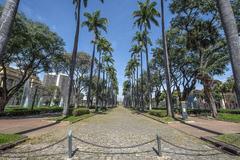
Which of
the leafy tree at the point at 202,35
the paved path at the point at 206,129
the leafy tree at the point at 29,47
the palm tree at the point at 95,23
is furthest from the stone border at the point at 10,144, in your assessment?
the palm tree at the point at 95,23

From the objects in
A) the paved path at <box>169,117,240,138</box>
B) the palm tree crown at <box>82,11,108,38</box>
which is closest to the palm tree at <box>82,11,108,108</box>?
the palm tree crown at <box>82,11,108,38</box>

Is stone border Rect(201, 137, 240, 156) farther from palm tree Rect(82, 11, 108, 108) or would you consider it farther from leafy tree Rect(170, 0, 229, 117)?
palm tree Rect(82, 11, 108, 108)

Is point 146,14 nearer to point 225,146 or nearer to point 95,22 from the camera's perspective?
point 95,22

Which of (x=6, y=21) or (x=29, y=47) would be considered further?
(x=29, y=47)

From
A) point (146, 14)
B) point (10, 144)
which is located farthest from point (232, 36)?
point (146, 14)

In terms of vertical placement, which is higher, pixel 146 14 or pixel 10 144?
pixel 146 14

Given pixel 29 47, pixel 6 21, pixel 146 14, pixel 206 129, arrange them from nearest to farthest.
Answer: pixel 6 21 < pixel 206 129 < pixel 29 47 < pixel 146 14

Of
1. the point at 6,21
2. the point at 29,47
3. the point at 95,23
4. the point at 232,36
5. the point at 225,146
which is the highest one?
the point at 95,23

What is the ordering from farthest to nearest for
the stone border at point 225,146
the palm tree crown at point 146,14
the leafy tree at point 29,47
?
the palm tree crown at point 146,14 → the leafy tree at point 29,47 → the stone border at point 225,146

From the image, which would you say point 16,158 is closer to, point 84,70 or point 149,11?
point 149,11

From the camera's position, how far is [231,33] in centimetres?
790

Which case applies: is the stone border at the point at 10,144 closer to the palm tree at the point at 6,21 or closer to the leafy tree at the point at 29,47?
the palm tree at the point at 6,21

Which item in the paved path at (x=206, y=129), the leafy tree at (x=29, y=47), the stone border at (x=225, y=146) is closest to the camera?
the stone border at (x=225, y=146)

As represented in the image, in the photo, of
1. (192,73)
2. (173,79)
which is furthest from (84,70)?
(192,73)
